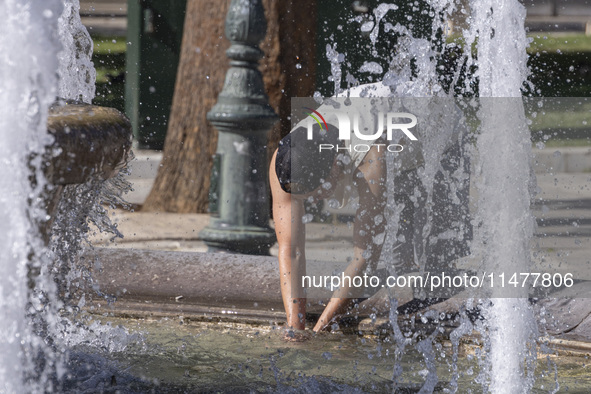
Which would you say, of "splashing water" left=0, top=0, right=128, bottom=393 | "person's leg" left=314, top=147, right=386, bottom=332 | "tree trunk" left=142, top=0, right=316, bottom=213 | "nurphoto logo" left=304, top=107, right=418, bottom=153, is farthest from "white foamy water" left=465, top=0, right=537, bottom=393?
"tree trunk" left=142, top=0, right=316, bottom=213

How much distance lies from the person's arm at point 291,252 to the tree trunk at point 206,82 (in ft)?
12.0

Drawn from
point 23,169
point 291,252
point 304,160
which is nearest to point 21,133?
point 23,169

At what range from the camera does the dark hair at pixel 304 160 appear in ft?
11.7

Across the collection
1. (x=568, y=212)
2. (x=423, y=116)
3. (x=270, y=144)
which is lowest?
(x=568, y=212)

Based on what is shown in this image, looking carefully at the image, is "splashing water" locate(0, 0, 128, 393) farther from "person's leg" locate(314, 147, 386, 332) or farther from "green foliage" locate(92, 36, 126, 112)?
"green foliage" locate(92, 36, 126, 112)

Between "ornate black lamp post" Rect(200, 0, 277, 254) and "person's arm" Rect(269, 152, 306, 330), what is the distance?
1.29 m

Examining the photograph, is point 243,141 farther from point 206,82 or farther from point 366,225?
point 206,82

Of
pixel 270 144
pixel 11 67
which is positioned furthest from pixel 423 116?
pixel 270 144

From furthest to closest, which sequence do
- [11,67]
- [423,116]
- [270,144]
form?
[270,144], [423,116], [11,67]

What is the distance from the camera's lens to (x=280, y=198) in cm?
372

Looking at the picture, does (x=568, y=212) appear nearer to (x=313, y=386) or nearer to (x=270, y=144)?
(x=270, y=144)

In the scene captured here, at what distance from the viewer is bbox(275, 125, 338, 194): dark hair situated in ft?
11.7

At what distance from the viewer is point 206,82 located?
25.3 feet

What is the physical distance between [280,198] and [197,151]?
163 inches
